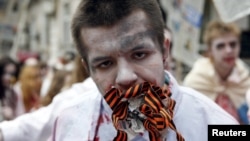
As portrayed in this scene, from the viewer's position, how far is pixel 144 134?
7.91 feet

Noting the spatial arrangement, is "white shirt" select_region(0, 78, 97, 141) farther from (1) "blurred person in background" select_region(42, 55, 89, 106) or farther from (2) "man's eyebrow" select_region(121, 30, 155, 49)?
(1) "blurred person in background" select_region(42, 55, 89, 106)

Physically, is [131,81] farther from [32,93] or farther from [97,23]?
[32,93]

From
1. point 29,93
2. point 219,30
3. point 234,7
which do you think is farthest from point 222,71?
point 29,93

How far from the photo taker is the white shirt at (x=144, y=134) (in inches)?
99.0

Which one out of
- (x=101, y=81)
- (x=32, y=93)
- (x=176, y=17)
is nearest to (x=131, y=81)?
(x=101, y=81)

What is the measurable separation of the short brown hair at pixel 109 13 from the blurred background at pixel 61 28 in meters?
0.61

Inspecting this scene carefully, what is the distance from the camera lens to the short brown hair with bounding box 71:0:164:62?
244 centimetres

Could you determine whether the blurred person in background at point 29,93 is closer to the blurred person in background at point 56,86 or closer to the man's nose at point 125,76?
the blurred person in background at point 56,86

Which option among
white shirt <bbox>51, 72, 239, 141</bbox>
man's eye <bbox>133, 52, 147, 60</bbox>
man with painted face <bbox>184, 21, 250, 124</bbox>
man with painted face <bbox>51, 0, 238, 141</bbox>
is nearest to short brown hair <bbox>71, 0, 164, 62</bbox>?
man with painted face <bbox>51, 0, 238, 141</bbox>

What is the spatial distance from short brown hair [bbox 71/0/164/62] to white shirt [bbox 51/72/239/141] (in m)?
0.21

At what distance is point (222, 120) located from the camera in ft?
8.63

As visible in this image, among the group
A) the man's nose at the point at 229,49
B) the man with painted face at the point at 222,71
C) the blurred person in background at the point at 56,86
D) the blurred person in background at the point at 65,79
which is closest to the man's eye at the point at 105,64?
the blurred person in background at the point at 65,79

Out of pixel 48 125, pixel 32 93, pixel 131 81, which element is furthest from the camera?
pixel 32 93

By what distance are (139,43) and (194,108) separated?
341 millimetres
